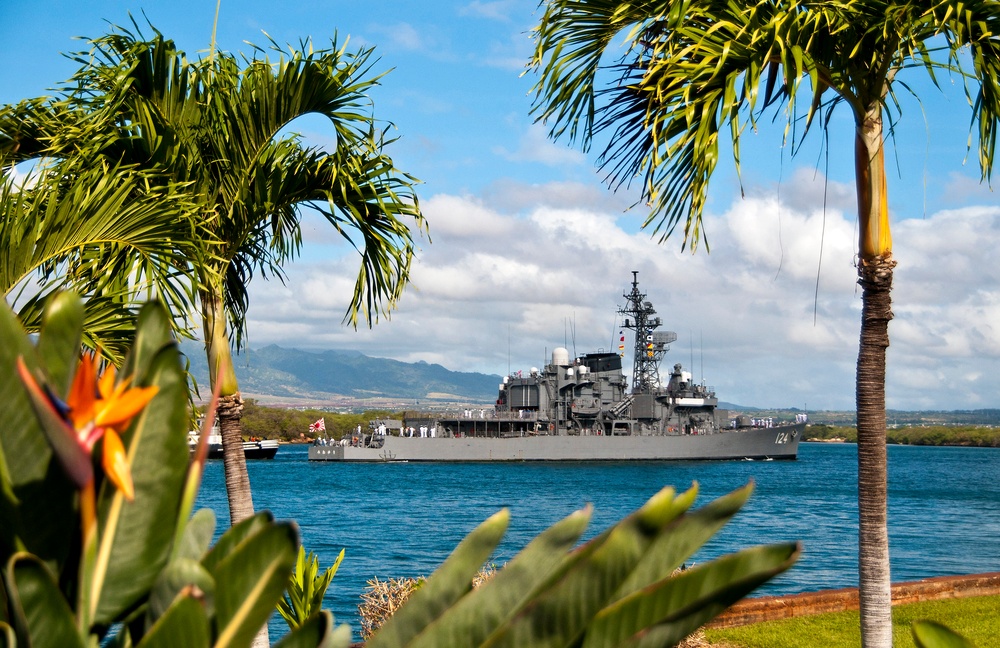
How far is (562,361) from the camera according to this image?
6512 centimetres

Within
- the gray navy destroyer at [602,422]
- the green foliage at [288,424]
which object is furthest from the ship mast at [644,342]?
the green foliage at [288,424]

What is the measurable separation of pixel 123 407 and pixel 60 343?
0.24 m

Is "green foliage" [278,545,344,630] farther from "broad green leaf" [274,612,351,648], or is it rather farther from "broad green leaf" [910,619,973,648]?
"broad green leaf" [910,619,973,648]

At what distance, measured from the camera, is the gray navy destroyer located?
61.2 meters

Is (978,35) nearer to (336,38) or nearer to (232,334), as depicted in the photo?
(336,38)

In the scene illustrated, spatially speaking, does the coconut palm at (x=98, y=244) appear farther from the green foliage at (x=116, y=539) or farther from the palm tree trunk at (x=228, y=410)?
the green foliage at (x=116, y=539)

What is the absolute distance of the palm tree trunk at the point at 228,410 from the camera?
5.31m

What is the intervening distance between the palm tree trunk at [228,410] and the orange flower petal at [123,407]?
4015mm

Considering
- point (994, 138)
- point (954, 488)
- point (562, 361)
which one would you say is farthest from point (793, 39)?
point (562, 361)

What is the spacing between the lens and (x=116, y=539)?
1359mm

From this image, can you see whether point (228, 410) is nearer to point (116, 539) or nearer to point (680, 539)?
point (116, 539)

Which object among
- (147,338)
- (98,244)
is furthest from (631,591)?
(98,244)

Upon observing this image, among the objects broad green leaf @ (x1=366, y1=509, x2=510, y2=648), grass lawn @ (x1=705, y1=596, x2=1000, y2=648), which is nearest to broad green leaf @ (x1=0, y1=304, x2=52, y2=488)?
broad green leaf @ (x1=366, y1=509, x2=510, y2=648)

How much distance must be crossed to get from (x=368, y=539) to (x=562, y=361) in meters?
39.3
